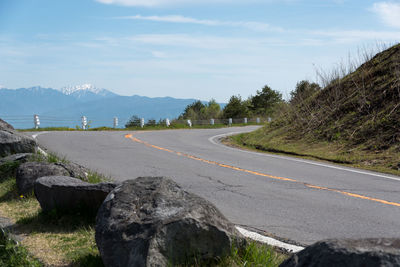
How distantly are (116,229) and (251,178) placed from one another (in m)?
6.40

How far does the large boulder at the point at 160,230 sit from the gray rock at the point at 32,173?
351 centimetres

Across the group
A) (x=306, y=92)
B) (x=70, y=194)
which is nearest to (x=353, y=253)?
(x=70, y=194)

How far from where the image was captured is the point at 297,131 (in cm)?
1952

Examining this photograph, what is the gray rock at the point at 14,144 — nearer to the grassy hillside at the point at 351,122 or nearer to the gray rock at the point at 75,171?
the gray rock at the point at 75,171

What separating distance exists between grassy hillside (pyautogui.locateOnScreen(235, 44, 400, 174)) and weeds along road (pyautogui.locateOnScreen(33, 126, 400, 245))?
8.17ft

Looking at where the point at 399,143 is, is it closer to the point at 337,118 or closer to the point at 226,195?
the point at 337,118

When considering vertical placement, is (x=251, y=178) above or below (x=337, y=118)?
below

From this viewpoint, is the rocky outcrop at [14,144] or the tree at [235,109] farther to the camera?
the tree at [235,109]

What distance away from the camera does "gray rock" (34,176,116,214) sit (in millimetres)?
5578

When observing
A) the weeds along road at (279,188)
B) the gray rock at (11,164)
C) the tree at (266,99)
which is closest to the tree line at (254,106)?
the tree at (266,99)

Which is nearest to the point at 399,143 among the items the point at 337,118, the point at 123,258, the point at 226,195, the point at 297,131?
the point at 337,118

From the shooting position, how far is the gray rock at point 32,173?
725cm

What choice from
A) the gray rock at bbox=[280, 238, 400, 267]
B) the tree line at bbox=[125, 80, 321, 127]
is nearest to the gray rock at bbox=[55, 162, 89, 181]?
the gray rock at bbox=[280, 238, 400, 267]

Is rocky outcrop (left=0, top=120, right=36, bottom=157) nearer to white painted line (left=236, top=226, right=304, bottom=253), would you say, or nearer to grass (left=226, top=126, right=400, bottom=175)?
white painted line (left=236, top=226, right=304, bottom=253)
